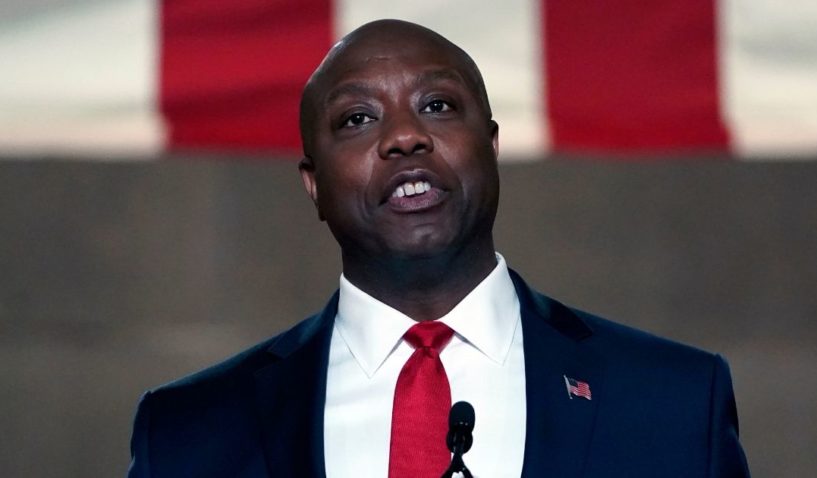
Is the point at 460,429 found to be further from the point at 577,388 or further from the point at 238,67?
the point at 238,67

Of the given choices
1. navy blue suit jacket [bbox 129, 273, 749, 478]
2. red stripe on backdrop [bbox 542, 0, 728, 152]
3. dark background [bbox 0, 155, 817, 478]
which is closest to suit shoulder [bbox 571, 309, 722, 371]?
navy blue suit jacket [bbox 129, 273, 749, 478]

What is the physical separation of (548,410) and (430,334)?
0.20 metres

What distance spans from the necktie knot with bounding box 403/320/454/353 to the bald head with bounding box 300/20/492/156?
29 centimetres

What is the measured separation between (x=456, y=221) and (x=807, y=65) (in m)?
1.23

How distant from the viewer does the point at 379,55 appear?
2.05m

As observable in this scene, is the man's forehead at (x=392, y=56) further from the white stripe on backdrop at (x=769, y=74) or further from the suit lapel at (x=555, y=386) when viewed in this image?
the white stripe on backdrop at (x=769, y=74)

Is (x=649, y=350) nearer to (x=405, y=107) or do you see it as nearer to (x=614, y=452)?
(x=614, y=452)

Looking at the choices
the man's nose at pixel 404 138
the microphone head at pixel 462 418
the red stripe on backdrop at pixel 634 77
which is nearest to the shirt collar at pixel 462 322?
the man's nose at pixel 404 138

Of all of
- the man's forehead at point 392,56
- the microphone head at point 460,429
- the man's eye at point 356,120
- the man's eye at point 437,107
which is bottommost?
the microphone head at point 460,429

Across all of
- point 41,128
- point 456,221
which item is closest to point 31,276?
point 41,128

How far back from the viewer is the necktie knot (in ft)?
6.43

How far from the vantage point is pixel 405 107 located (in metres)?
1.99

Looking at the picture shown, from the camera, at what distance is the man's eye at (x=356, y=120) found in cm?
201

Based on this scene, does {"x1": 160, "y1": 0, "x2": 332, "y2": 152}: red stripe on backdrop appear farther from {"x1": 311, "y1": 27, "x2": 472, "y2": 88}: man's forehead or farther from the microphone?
the microphone
